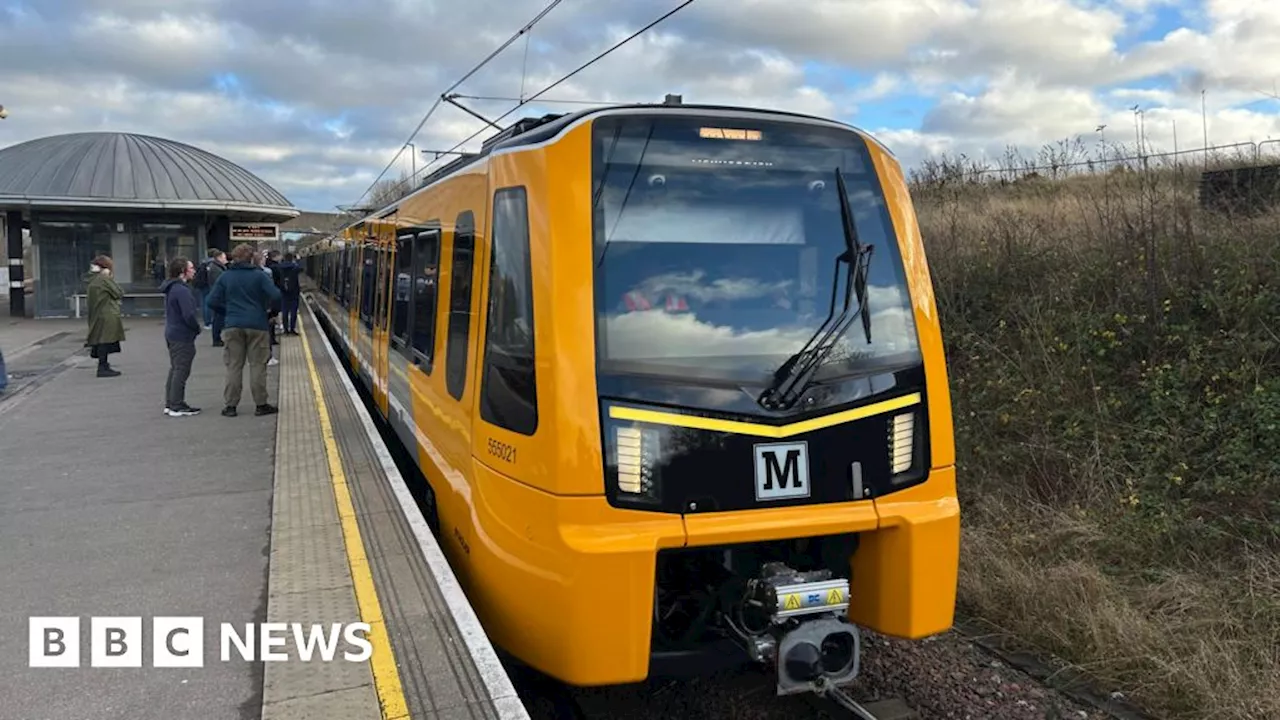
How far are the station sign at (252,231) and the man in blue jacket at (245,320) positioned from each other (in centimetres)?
2001

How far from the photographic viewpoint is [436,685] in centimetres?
333

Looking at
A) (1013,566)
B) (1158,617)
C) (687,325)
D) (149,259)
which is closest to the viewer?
(687,325)

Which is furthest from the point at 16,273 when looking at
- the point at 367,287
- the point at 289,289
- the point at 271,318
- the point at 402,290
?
the point at 402,290

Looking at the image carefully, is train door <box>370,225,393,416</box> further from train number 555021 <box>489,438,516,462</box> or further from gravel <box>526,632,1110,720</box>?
gravel <box>526,632,1110,720</box>

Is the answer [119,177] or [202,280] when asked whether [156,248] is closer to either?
[119,177]

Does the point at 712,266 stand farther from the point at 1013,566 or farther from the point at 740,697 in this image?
the point at 1013,566

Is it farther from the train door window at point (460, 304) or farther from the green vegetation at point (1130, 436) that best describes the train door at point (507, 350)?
the green vegetation at point (1130, 436)

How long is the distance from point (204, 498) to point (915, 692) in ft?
16.4

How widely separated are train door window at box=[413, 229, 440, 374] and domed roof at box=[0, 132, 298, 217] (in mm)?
19288

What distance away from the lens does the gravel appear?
409cm

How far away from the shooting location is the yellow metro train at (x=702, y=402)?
3.37 m

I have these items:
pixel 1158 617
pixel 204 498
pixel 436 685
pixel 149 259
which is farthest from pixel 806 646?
pixel 149 259

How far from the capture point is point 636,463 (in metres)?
3.38

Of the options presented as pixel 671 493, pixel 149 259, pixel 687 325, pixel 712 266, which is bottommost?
pixel 671 493
